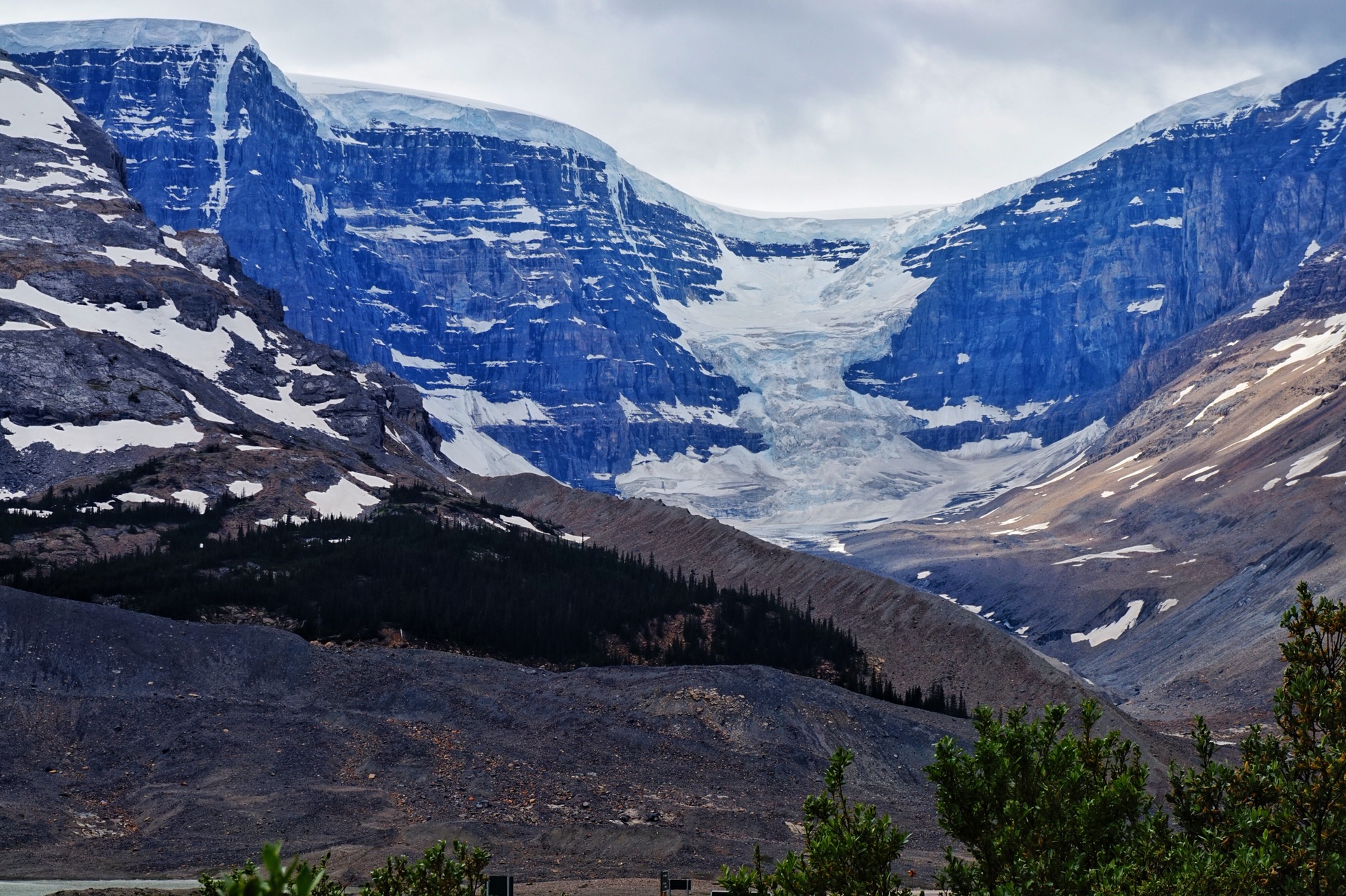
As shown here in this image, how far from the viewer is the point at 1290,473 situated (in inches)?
6811

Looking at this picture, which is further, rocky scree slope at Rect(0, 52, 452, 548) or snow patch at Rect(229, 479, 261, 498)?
rocky scree slope at Rect(0, 52, 452, 548)

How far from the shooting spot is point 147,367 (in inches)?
5064

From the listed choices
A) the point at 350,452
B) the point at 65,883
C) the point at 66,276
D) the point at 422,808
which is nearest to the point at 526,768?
the point at 422,808

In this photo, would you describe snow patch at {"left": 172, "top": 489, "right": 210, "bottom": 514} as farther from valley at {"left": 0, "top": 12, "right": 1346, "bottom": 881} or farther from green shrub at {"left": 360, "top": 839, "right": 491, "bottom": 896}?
green shrub at {"left": 360, "top": 839, "right": 491, "bottom": 896}

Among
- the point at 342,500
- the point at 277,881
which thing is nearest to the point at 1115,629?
the point at 342,500

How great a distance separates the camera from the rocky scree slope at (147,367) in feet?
372

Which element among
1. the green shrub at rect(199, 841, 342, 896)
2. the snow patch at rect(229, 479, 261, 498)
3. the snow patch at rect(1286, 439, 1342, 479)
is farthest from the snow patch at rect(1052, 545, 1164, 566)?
the green shrub at rect(199, 841, 342, 896)

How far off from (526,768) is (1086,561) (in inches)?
5721

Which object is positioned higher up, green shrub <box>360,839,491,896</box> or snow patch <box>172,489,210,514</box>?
snow patch <box>172,489,210,514</box>

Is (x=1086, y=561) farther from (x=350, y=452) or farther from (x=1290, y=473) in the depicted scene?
(x=350, y=452)

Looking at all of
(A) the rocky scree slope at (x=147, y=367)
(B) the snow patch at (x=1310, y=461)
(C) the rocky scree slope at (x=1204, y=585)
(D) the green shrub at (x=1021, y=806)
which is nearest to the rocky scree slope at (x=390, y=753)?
(D) the green shrub at (x=1021, y=806)

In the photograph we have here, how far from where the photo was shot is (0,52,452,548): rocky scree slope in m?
113

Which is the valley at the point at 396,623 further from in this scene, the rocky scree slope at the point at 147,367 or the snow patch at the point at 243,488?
the rocky scree slope at the point at 147,367

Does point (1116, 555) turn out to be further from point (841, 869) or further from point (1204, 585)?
point (841, 869)
